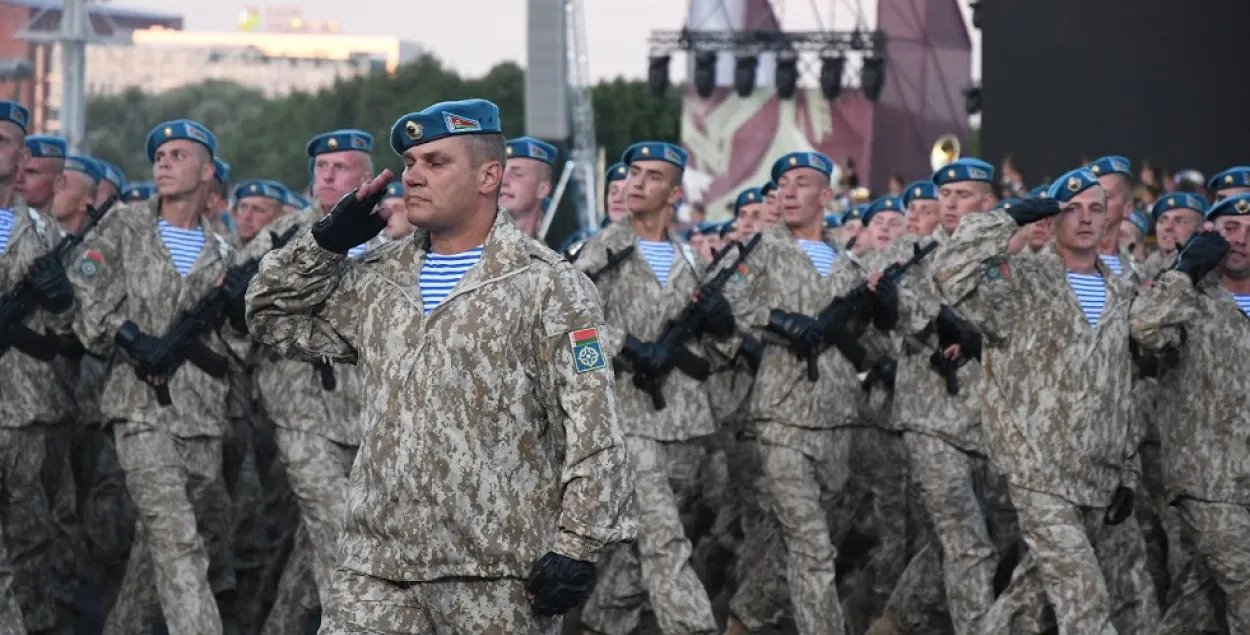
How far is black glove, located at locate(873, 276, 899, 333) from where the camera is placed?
1174 centimetres

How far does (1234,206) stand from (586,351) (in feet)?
16.9

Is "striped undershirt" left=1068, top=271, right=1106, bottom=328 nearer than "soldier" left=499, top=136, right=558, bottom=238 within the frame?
Yes

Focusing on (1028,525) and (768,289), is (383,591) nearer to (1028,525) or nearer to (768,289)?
(1028,525)

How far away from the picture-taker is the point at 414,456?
6.62 meters

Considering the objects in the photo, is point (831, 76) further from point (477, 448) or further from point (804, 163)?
point (477, 448)

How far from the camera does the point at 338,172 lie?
1167cm

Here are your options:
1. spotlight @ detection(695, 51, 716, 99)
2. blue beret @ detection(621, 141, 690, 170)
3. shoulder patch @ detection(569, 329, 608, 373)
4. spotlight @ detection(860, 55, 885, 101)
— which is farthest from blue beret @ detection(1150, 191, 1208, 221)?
spotlight @ detection(695, 51, 716, 99)

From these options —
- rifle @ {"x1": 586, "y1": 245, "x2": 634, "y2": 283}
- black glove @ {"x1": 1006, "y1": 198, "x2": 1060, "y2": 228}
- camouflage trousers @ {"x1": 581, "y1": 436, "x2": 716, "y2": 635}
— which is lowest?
camouflage trousers @ {"x1": 581, "y1": 436, "x2": 716, "y2": 635}

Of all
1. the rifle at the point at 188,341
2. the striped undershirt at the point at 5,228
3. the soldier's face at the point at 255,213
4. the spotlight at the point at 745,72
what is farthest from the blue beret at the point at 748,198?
the spotlight at the point at 745,72

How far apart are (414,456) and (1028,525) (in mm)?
4291

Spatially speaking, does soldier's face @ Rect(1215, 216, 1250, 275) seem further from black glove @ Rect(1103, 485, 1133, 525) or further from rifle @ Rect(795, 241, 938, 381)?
rifle @ Rect(795, 241, 938, 381)

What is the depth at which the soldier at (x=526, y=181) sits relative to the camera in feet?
40.0

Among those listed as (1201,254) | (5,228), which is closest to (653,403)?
(1201,254)

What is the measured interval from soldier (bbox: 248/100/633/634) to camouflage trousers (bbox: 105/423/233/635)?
12.0 ft
